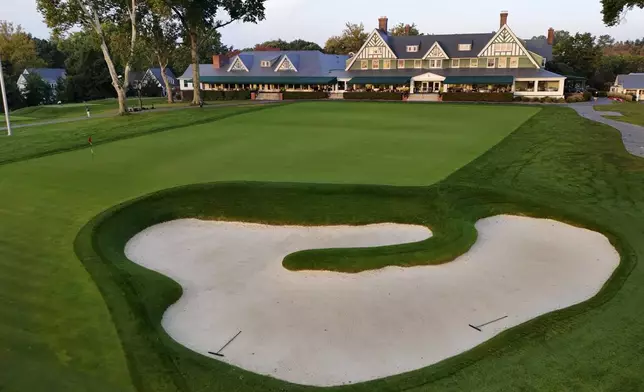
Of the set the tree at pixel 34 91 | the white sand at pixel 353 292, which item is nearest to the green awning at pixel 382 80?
the tree at pixel 34 91

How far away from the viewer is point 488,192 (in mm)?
16953

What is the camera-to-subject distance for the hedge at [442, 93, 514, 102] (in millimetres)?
59375

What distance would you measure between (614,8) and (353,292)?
30.3 metres

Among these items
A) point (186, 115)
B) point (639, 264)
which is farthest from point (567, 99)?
point (639, 264)

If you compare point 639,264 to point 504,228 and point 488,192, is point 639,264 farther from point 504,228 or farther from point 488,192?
point 488,192

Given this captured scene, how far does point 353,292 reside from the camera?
1108cm

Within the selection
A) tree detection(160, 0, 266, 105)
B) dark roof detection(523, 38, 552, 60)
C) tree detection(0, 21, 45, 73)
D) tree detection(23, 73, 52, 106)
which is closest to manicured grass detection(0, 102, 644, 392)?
tree detection(160, 0, 266, 105)

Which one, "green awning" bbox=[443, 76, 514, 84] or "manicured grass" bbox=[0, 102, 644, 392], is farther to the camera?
"green awning" bbox=[443, 76, 514, 84]

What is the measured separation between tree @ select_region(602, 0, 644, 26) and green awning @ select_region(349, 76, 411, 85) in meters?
36.0

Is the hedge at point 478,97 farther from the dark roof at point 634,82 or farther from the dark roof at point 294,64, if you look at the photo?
the dark roof at point 634,82

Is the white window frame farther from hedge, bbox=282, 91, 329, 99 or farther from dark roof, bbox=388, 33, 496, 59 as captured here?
hedge, bbox=282, 91, 329, 99

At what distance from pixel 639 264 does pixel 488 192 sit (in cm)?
588

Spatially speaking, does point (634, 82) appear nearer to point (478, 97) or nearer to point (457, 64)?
point (457, 64)

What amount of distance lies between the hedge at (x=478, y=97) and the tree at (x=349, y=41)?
3952 cm
